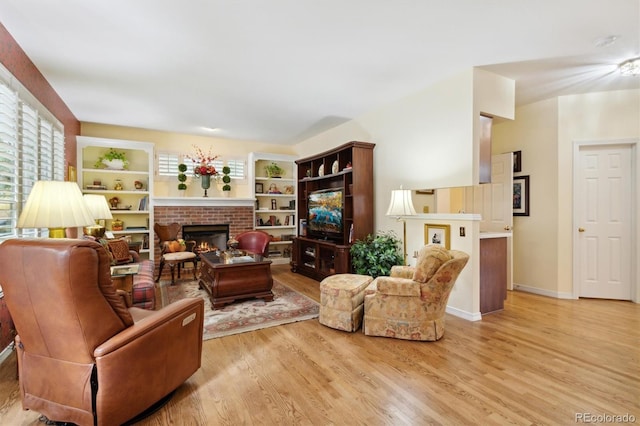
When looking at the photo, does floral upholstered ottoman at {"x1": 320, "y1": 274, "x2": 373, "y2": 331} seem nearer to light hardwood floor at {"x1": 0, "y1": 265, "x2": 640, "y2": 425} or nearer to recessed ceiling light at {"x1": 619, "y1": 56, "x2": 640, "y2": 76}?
light hardwood floor at {"x1": 0, "y1": 265, "x2": 640, "y2": 425}

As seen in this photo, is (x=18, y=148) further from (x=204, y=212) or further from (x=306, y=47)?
(x=204, y=212)

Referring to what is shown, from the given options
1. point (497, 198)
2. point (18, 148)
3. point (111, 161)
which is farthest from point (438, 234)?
point (111, 161)

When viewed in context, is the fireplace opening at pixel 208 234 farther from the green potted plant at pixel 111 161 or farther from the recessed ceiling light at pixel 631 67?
the recessed ceiling light at pixel 631 67

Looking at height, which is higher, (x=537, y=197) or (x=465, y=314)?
(x=537, y=197)

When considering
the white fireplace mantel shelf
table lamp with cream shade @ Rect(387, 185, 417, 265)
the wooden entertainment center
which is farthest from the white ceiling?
the white fireplace mantel shelf

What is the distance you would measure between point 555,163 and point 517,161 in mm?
490

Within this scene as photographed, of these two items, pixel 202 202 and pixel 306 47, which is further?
pixel 202 202

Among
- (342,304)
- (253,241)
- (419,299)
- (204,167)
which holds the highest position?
(204,167)

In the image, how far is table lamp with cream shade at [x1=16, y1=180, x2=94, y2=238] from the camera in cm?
201

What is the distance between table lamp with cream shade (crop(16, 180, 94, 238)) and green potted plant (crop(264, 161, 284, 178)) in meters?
4.65

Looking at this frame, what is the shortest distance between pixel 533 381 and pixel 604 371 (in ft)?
2.08

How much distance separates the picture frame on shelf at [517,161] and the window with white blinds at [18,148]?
5.93 m

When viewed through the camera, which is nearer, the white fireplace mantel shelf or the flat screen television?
the flat screen television

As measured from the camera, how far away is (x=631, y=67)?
A: 10.6ft
